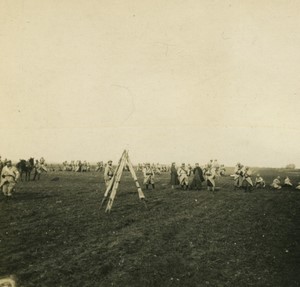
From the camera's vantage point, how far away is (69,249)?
33.5ft

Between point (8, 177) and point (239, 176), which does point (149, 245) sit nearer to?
point (8, 177)

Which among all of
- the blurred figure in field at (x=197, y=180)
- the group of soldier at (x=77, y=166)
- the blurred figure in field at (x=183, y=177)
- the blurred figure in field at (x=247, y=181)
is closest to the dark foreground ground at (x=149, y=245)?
the blurred figure in field at (x=247, y=181)

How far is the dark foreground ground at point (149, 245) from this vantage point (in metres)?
8.70

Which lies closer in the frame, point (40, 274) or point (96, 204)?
point (40, 274)

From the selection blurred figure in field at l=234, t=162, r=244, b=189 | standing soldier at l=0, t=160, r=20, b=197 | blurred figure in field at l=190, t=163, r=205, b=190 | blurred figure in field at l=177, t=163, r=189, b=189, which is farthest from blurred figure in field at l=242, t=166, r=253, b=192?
standing soldier at l=0, t=160, r=20, b=197

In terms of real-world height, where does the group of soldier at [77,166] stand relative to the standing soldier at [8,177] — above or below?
below

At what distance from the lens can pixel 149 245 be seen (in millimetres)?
10703

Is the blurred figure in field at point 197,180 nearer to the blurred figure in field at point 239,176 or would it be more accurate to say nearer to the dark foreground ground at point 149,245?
the blurred figure in field at point 239,176

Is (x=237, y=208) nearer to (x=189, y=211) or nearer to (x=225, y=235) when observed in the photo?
(x=189, y=211)

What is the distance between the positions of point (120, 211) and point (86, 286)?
7399 millimetres

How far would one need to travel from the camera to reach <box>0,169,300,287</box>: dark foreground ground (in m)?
8.70

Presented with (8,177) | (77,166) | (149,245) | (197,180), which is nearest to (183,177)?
(197,180)

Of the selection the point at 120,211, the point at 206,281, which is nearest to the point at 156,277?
the point at 206,281

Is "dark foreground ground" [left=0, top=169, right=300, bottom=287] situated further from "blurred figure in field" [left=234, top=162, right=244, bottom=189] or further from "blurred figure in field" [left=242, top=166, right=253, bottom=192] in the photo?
"blurred figure in field" [left=234, top=162, right=244, bottom=189]
